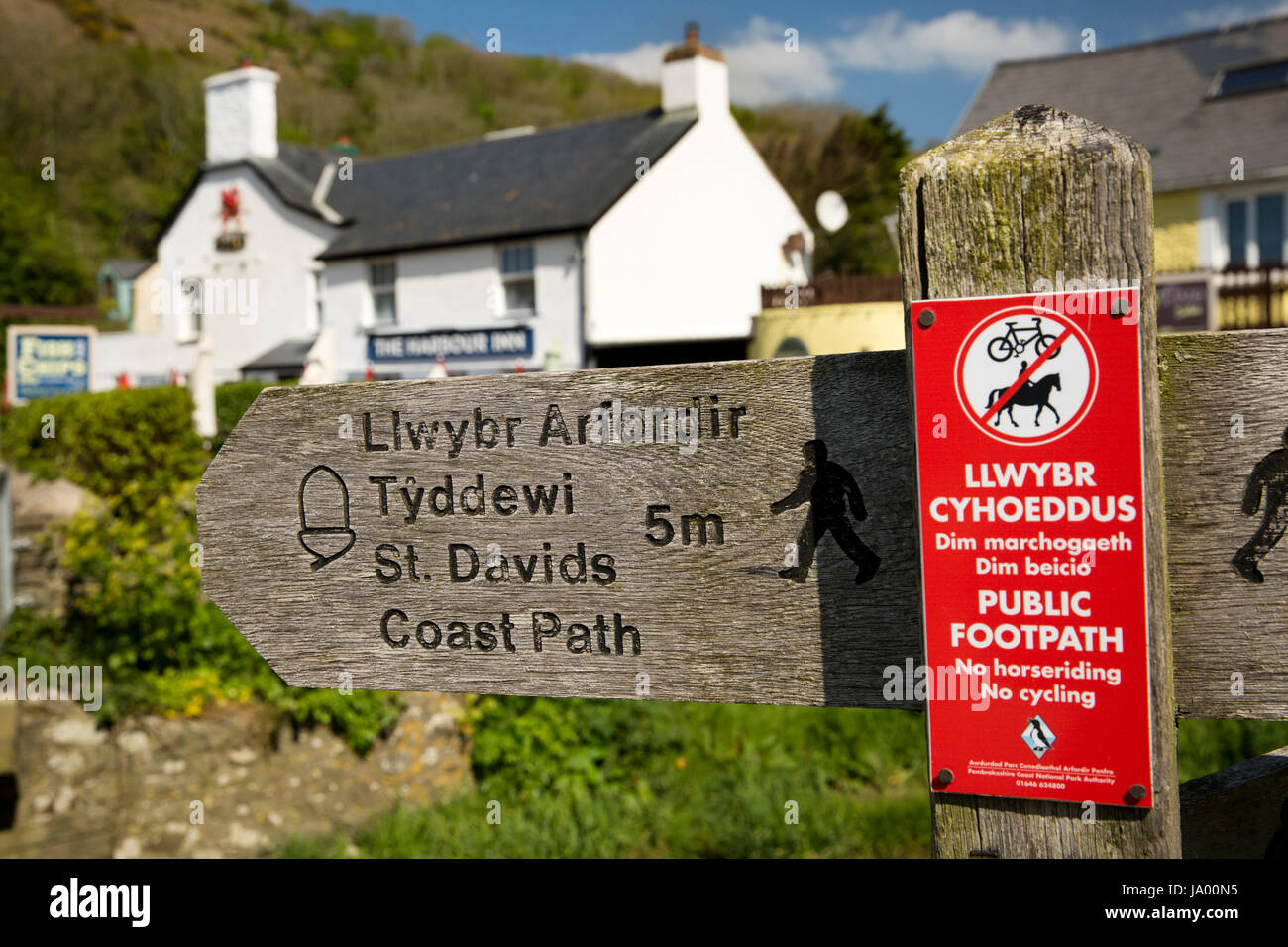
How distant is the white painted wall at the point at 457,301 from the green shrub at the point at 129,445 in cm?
1025

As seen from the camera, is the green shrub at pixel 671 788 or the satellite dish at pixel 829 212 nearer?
the green shrub at pixel 671 788

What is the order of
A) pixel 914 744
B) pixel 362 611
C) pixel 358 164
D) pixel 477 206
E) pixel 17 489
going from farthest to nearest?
pixel 358 164 → pixel 477 206 → pixel 17 489 → pixel 914 744 → pixel 362 611

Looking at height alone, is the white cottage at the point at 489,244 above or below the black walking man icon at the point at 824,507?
above

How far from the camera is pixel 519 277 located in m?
21.2

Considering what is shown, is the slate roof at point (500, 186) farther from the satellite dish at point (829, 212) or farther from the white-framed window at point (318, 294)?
the satellite dish at point (829, 212)

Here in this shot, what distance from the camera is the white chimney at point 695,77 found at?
69.7ft

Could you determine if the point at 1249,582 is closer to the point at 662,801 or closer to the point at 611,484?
the point at 611,484

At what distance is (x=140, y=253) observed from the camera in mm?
50469

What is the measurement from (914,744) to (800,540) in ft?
22.5

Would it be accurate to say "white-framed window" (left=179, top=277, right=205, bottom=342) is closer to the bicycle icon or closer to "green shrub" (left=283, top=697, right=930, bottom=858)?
"green shrub" (left=283, top=697, right=930, bottom=858)

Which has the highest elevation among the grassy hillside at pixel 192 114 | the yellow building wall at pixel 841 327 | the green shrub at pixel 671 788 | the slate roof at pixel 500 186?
the grassy hillside at pixel 192 114

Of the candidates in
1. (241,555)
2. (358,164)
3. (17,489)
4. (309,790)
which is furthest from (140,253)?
(241,555)

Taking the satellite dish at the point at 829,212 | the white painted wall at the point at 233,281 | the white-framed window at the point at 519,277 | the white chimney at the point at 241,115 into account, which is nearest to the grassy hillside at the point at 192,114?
the white chimney at the point at 241,115

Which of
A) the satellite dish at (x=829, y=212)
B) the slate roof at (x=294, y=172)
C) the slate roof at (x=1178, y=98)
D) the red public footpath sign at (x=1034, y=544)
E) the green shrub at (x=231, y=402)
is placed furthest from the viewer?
the slate roof at (x=294, y=172)
